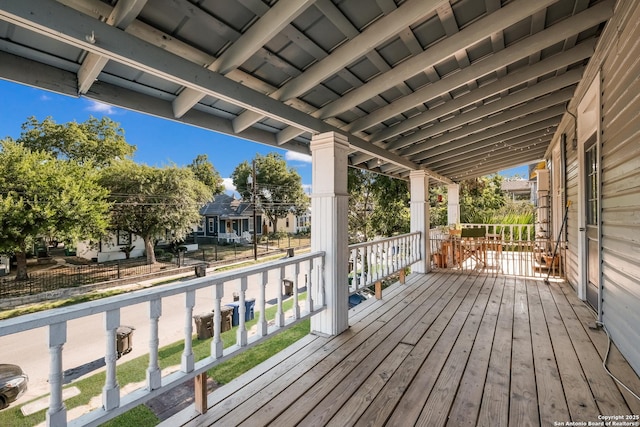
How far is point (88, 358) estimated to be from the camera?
559cm

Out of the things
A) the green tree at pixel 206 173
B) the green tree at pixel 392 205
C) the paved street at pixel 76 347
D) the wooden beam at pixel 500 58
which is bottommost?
the paved street at pixel 76 347

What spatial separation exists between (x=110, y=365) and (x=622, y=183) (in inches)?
143

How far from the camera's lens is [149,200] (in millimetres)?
14633

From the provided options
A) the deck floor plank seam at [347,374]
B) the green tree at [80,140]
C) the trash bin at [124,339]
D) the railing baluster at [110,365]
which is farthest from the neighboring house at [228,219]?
the railing baluster at [110,365]

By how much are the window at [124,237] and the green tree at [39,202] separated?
4445mm

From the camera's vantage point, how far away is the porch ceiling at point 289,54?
148 centimetres

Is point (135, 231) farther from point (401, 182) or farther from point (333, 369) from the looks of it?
point (333, 369)

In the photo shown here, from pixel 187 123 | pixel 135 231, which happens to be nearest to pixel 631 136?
pixel 187 123

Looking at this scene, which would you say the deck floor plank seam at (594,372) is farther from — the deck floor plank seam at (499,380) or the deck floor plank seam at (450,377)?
the deck floor plank seam at (450,377)

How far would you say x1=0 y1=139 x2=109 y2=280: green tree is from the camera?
9.78 meters

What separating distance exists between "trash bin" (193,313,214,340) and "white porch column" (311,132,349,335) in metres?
4.07

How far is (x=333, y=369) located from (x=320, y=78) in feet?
7.53

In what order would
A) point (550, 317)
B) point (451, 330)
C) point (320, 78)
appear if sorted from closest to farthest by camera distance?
1. point (320, 78)
2. point (451, 330)
3. point (550, 317)

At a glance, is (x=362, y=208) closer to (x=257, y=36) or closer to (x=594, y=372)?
(x=594, y=372)
